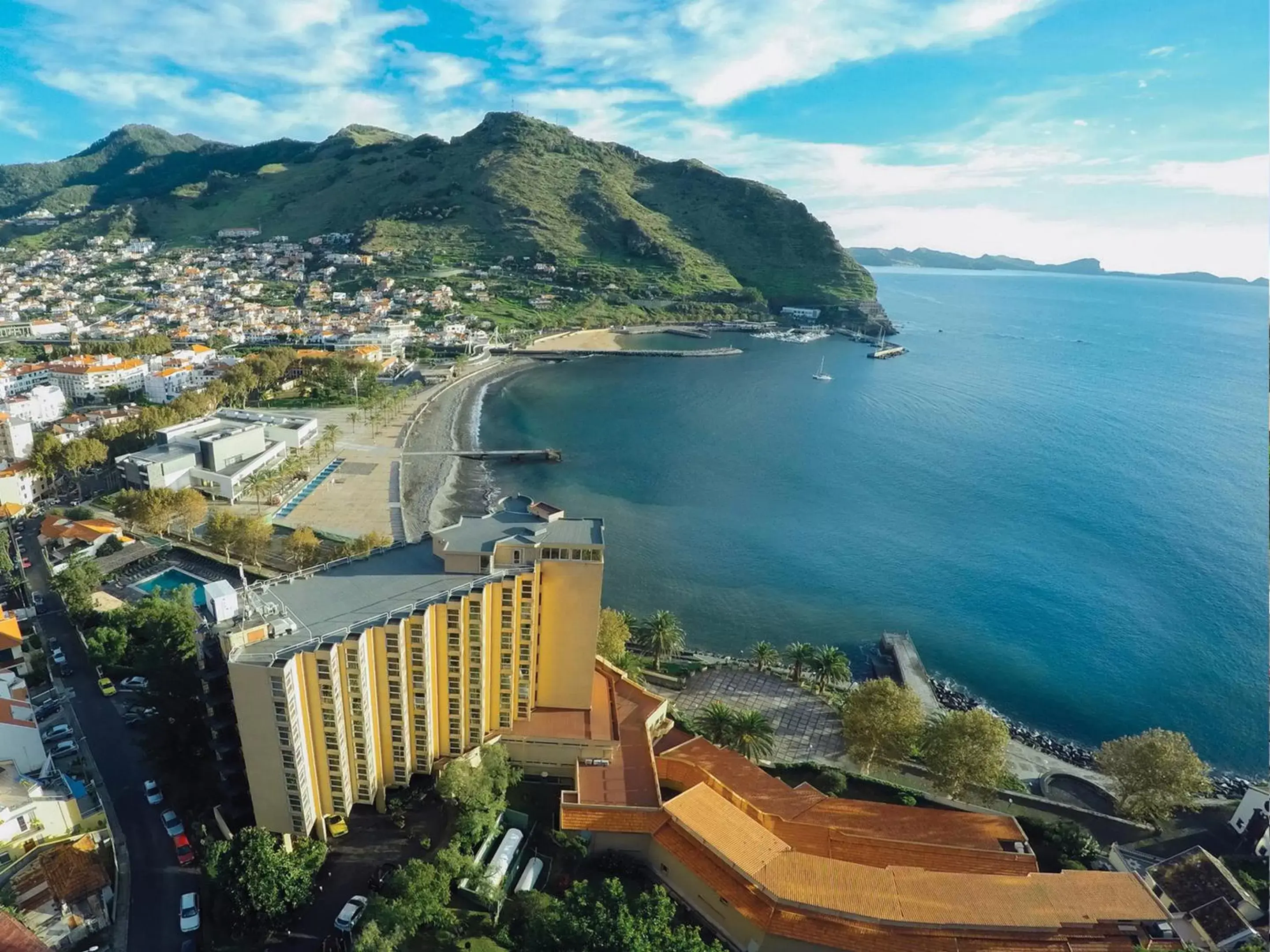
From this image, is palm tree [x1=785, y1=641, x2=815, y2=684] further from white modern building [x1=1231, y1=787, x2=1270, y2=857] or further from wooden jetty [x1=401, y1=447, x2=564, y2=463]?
wooden jetty [x1=401, y1=447, x2=564, y2=463]

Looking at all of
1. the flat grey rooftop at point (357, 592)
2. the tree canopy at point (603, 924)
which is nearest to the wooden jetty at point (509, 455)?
the flat grey rooftop at point (357, 592)

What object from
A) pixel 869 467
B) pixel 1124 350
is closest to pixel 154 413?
pixel 869 467

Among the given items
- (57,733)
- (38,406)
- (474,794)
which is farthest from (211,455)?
→ (474,794)

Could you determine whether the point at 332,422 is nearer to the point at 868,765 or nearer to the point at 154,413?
the point at 154,413

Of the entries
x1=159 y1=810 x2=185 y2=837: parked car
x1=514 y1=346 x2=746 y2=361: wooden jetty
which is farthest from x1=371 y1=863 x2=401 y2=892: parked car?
x1=514 y1=346 x2=746 y2=361: wooden jetty

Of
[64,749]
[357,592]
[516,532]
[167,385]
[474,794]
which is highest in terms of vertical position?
[516,532]

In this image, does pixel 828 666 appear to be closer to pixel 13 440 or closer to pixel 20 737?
pixel 20 737
